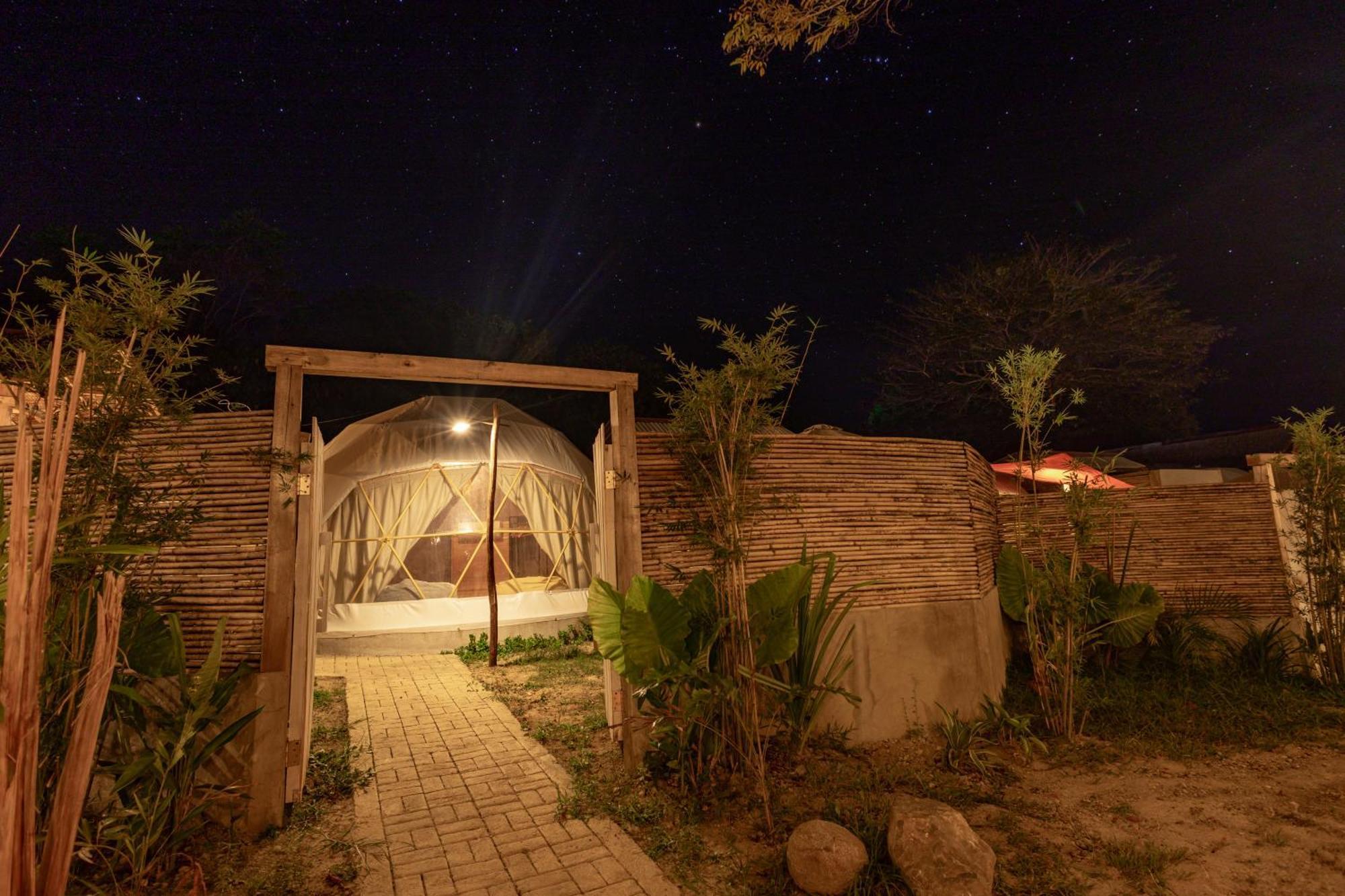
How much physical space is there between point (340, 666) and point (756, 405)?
589cm

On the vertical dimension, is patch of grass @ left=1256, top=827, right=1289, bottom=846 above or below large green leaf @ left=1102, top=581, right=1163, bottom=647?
below

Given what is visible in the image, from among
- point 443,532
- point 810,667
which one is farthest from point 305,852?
point 443,532

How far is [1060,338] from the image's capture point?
1347cm

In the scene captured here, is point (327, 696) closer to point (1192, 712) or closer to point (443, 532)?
point (443, 532)

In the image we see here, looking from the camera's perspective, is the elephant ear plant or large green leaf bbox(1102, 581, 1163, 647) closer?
the elephant ear plant

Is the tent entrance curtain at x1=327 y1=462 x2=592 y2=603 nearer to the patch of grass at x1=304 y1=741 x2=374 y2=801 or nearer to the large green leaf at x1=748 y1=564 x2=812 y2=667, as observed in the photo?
the patch of grass at x1=304 y1=741 x2=374 y2=801

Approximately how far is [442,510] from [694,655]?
6.32m

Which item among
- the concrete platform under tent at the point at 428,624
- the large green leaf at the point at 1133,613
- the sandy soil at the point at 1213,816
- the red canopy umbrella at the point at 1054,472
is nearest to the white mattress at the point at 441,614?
the concrete platform under tent at the point at 428,624

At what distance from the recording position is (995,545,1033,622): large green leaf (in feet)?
16.2

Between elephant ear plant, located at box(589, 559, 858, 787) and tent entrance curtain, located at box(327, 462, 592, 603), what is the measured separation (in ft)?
17.4

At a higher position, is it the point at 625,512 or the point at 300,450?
the point at 300,450

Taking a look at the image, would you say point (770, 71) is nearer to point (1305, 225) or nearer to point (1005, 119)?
point (1005, 119)

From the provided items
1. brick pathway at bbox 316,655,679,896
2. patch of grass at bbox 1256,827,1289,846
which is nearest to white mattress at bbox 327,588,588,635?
brick pathway at bbox 316,655,679,896

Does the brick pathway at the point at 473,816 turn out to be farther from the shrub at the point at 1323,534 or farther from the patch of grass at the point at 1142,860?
the shrub at the point at 1323,534
